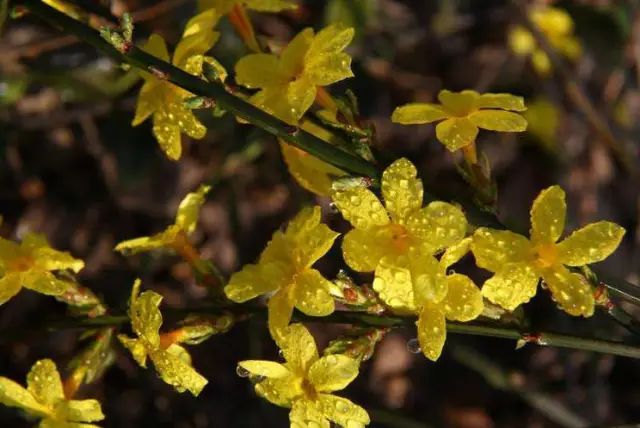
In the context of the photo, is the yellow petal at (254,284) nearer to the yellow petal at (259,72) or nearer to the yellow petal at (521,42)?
the yellow petal at (259,72)

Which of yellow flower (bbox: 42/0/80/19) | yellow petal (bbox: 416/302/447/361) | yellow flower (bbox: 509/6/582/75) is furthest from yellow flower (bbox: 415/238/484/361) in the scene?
yellow flower (bbox: 509/6/582/75)

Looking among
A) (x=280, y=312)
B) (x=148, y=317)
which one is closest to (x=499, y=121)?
(x=280, y=312)

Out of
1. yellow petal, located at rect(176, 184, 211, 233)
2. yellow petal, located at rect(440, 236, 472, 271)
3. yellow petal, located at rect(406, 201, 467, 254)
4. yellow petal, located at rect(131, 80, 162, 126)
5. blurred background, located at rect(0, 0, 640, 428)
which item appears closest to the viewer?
yellow petal, located at rect(406, 201, 467, 254)

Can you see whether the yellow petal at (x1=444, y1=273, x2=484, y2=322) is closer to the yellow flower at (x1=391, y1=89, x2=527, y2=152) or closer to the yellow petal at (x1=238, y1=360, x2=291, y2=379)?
the yellow flower at (x1=391, y1=89, x2=527, y2=152)

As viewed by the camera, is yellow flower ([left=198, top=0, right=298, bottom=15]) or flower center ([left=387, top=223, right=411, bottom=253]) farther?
yellow flower ([left=198, top=0, right=298, bottom=15])

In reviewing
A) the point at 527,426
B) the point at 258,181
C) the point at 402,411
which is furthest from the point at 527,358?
the point at 258,181

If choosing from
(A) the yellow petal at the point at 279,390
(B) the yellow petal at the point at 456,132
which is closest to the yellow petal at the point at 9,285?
(A) the yellow petal at the point at 279,390
